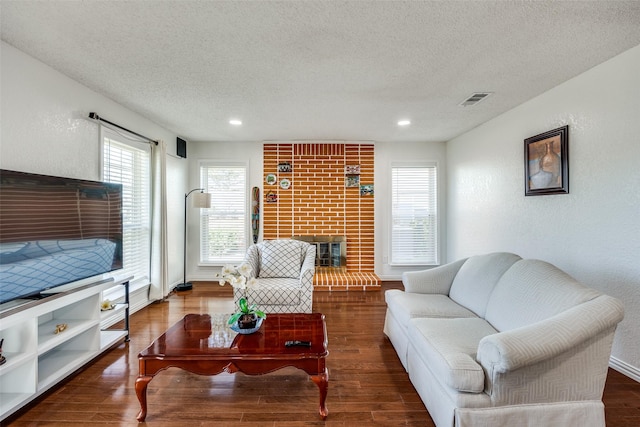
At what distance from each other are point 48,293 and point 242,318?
1444 mm

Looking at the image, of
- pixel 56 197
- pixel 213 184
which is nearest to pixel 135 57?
pixel 56 197

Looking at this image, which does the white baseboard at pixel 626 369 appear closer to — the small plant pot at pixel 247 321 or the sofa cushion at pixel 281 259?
the small plant pot at pixel 247 321

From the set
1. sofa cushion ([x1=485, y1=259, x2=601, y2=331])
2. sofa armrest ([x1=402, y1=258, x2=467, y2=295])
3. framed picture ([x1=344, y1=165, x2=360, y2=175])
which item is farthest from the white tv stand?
framed picture ([x1=344, y1=165, x2=360, y2=175])

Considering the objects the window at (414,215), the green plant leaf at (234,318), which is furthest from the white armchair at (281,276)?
the window at (414,215)

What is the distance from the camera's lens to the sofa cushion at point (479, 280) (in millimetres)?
2479

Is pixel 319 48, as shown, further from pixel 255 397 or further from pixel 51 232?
pixel 255 397

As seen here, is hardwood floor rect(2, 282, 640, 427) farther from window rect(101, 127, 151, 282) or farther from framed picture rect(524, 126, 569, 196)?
framed picture rect(524, 126, 569, 196)

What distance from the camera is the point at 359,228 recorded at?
212 inches

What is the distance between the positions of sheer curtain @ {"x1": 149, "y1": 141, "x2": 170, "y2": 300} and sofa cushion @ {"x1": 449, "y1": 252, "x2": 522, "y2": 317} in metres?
3.68

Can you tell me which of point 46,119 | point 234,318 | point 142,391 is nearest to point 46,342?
point 142,391

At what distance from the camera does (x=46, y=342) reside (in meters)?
2.10

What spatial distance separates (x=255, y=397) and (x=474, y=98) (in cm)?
343

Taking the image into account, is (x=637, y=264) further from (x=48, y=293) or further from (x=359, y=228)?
(x=48, y=293)

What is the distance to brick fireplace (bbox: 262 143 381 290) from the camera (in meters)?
5.34
